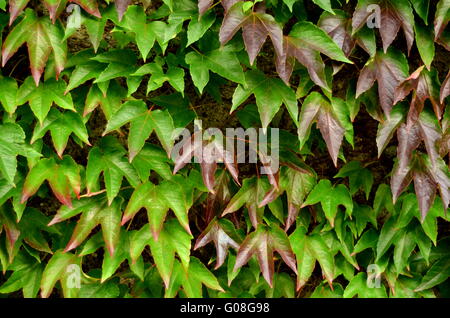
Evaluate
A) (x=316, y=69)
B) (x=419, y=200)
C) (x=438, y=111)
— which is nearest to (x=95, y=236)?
(x=316, y=69)

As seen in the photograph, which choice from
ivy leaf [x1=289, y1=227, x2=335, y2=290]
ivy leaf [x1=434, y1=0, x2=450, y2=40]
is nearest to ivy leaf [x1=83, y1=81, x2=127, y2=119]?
ivy leaf [x1=289, y1=227, x2=335, y2=290]

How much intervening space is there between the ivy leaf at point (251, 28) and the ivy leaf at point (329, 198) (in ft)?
1.55

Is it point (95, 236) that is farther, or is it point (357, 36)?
point (95, 236)

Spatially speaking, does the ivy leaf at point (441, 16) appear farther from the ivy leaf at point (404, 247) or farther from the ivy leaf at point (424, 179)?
the ivy leaf at point (404, 247)

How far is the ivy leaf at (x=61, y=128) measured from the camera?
154cm

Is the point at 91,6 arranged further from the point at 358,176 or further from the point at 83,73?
the point at 358,176

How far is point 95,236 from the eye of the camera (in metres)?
1.65

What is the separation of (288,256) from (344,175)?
1.10ft

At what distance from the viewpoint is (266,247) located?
1636mm

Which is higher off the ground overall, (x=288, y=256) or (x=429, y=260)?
(x=288, y=256)

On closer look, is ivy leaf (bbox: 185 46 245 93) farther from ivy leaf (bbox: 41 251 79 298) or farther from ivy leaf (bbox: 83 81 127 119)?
ivy leaf (bbox: 41 251 79 298)

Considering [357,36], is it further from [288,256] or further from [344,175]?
[288,256]
